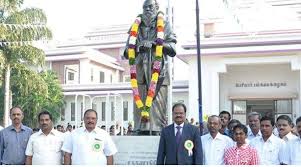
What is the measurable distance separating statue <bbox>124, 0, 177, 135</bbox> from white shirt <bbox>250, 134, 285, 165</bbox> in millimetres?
1723

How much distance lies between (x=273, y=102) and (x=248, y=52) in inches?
126

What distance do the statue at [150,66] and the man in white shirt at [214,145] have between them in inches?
46.8

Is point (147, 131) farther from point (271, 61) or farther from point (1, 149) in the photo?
point (271, 61)

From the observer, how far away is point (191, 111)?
73.9 feet

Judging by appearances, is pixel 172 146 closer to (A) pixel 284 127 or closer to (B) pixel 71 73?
(A) pixel 284 127

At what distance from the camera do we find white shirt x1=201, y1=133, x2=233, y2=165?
563 cm

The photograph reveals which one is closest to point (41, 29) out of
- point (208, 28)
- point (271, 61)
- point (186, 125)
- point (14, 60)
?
point (14, 60)

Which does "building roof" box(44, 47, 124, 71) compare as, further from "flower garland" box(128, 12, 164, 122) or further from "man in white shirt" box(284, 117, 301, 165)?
"man in white shirt" box(284, 117, 301, 165)

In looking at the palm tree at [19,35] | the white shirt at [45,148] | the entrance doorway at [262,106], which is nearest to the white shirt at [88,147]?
the white shirt at [45,148]

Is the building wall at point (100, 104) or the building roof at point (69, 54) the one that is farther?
the building roof at point (69, 54)

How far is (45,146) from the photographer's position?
549cm

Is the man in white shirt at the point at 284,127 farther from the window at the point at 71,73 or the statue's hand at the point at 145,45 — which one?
the window at the point at 71,73

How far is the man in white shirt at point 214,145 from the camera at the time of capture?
5.64 metres

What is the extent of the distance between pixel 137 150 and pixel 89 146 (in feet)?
3.87
